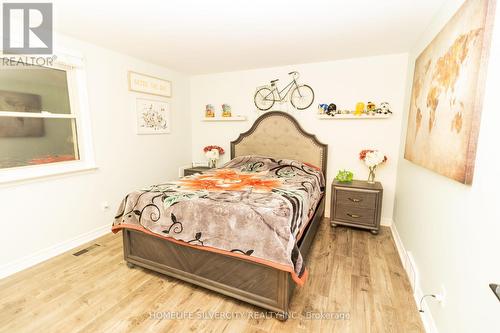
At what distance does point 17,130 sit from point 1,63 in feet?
1.96

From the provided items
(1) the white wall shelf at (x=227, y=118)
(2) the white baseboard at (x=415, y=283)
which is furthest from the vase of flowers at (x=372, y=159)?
(1) the white wall shelf at (x=227, y=118)

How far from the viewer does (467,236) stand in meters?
1.20

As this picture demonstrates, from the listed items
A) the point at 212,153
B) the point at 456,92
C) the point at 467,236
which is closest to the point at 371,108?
the point at 456,92

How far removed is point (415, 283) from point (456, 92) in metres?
1.46

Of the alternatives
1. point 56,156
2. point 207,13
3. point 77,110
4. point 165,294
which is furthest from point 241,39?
point 165,294

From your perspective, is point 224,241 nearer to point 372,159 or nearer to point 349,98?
point 372,159

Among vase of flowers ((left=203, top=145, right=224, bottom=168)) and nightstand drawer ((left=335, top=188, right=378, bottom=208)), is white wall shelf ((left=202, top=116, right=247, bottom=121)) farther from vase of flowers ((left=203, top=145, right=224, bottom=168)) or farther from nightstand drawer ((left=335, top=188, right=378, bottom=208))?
nightstand drawer ((left=335, top=188, right=378, bottom=208))

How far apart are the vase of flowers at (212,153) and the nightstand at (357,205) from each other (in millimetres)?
1939

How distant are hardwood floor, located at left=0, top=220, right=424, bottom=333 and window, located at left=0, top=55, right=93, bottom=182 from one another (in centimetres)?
97

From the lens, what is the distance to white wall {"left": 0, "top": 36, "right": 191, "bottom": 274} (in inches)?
88.1

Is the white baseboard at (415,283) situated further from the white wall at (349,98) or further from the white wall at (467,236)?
the white wall at (349,98)

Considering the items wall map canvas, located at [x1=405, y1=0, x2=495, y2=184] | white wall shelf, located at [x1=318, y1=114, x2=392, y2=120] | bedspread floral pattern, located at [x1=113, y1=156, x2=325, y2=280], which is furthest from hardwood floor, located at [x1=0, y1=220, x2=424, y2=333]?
white wall shelf, located at [x1=318, y1=114, x2=392, y2=120]

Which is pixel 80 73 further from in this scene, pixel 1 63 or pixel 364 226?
pixel 364 226

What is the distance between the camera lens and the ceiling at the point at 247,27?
6.35 feet
